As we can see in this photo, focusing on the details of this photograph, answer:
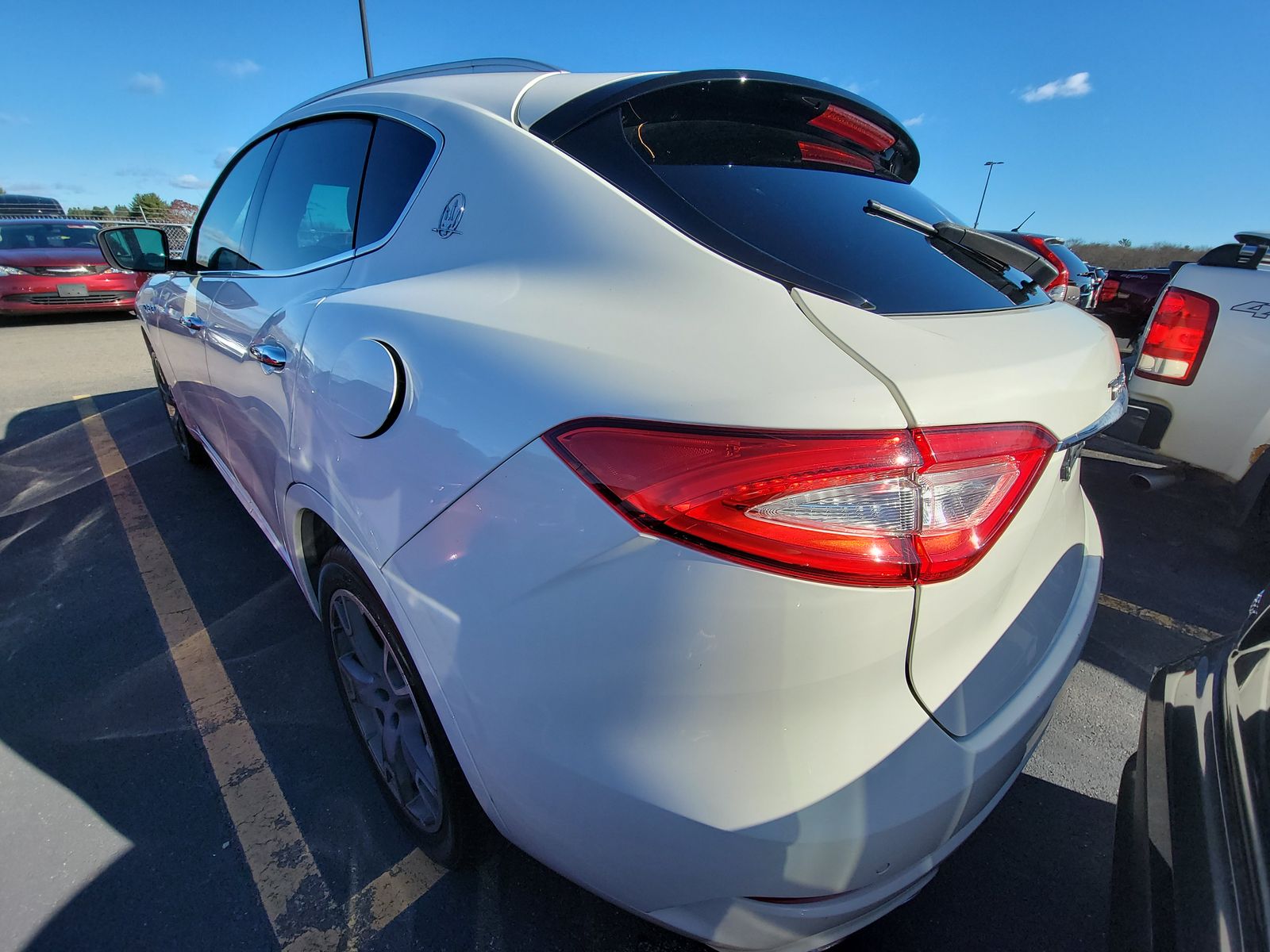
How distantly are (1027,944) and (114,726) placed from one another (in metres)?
2.89

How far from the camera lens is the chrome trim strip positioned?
1.22 m

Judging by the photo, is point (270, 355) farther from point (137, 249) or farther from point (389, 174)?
point (137, 249)

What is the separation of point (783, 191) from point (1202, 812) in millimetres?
1378

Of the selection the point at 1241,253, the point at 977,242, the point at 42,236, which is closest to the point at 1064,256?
the point at 1241,253

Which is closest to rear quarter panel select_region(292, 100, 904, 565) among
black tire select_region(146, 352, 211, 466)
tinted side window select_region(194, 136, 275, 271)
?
tinted side window select_region(194, 136, 275, 271)

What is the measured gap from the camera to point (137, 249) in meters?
3.54

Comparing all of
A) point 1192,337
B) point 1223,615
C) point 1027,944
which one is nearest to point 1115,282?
point 1192,337

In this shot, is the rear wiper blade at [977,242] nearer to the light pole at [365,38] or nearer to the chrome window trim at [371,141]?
the chrome window trim at [371,141]

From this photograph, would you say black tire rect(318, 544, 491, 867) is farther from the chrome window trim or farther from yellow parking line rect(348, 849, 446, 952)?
the chrome window trim

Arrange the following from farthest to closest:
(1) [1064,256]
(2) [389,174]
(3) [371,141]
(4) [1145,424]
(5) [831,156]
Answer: (1) [1064,256]
(4) [1145,424]
(3) [371,141]
(2) [389,174]
(5) [831,156]

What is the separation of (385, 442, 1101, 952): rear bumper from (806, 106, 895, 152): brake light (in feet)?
4.24

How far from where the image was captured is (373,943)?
5.29ft

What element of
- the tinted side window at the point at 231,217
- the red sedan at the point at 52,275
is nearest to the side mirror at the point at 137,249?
the tinted side window at the point at 231,217

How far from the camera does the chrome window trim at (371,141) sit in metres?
1.66
